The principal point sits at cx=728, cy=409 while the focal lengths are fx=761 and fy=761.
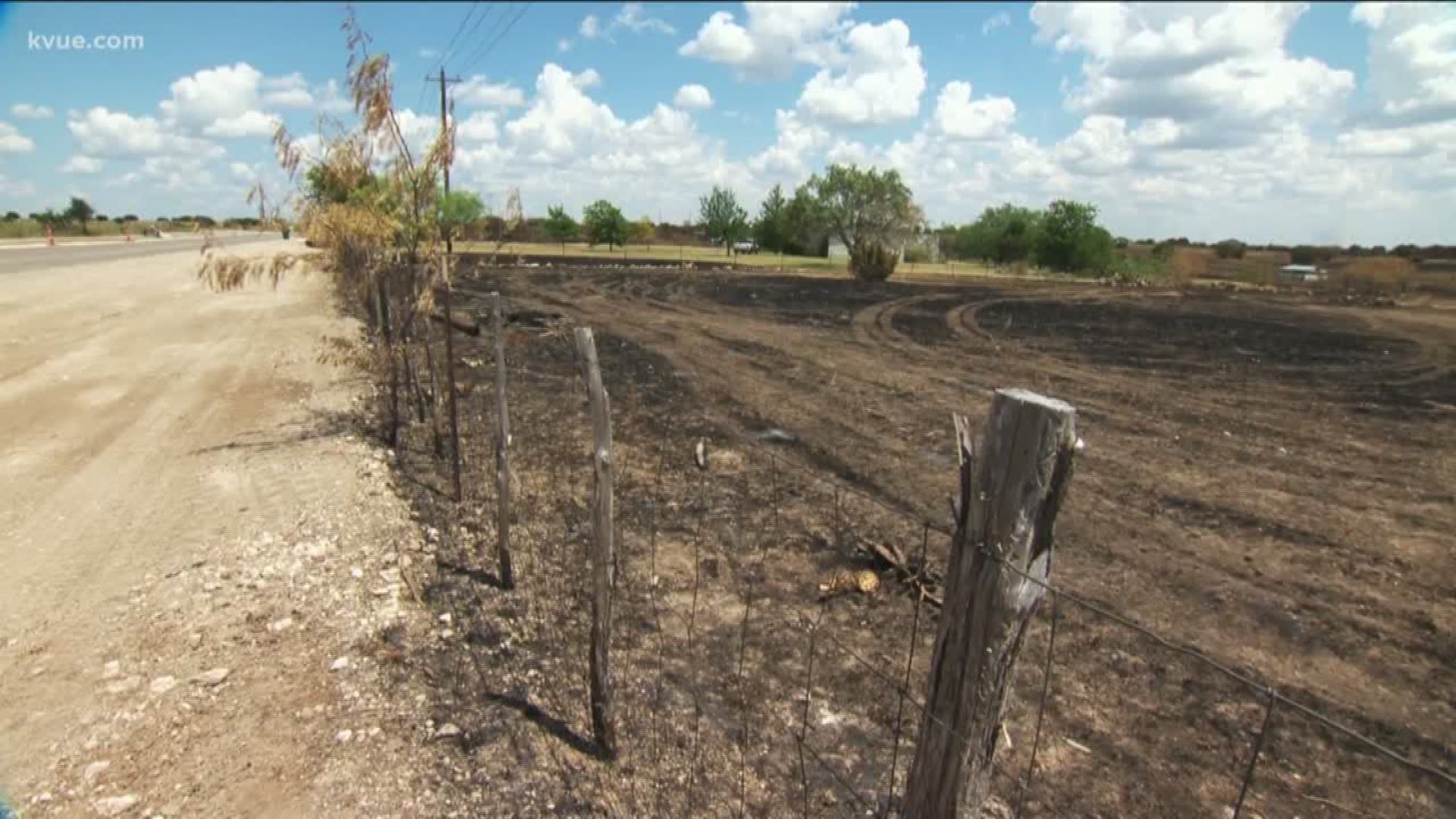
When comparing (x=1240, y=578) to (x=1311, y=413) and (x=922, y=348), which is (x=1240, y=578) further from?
(x=922, y=348)

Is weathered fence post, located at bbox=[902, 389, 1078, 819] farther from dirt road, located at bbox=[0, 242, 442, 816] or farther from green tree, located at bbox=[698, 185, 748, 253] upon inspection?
green tree, located at bbox=[698, 185, 748, 253]

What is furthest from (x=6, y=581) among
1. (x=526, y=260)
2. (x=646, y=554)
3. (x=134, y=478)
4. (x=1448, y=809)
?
(x=526, y=260)

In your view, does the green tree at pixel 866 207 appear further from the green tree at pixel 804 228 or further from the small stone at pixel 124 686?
the small stone at pixel 124 686

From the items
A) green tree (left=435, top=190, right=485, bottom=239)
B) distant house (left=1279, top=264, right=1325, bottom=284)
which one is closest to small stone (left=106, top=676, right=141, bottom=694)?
green tree (left=435, top=190, right=485, bottom=239)

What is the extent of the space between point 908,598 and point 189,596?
17.4 feet

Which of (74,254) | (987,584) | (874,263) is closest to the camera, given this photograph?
(987,584)

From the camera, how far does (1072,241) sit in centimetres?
5656

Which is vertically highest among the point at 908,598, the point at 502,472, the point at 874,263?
the point at 874,263

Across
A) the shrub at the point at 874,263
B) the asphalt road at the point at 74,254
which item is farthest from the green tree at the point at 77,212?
the shrub at the point at 874,263

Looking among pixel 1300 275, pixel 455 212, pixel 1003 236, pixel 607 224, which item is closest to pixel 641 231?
pixel 607 224

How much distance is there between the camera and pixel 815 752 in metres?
4.14

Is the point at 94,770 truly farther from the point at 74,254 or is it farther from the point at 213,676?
the point at 74,254

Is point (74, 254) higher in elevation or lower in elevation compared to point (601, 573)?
higher

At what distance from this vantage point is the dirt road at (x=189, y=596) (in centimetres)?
386
